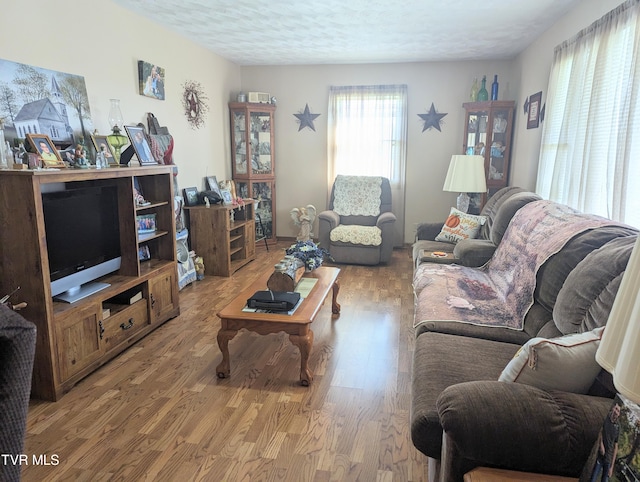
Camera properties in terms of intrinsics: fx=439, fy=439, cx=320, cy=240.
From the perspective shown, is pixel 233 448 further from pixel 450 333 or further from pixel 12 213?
pixel 12 213

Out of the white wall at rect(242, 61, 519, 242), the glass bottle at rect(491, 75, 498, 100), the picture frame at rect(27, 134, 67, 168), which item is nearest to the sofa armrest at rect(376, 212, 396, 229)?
the white wall at rect(242, 61, 519, 242)

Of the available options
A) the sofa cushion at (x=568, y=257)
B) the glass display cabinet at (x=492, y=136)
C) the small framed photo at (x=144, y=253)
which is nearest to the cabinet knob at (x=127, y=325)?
the small framed photo at (x=144, y=253)

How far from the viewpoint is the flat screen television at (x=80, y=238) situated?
242 cm

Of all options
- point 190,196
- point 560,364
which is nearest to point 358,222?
point 190,196

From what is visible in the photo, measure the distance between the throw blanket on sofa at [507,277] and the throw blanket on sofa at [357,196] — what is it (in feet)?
8.18

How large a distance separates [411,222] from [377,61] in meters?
2.14

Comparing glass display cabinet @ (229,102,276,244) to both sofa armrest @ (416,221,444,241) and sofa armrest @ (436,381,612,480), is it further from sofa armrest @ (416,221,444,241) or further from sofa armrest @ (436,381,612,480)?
sofa armrest @ (436,381,612,480)

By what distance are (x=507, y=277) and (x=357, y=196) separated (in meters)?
3.08

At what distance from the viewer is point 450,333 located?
219cm

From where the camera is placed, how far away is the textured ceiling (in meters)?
3.46

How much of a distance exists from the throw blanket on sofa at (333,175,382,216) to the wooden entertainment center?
8.95 feet

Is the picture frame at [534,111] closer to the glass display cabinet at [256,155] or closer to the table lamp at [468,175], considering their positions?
the table lamp at [468,175]

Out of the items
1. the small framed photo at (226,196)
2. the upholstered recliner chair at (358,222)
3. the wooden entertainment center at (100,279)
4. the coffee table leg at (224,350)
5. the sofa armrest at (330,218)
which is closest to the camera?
the wooden entertainment center at (100,279)

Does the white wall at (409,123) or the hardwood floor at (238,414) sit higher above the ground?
the white wall at (409,123)
